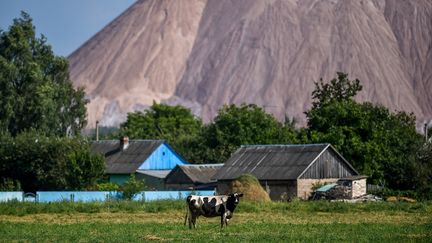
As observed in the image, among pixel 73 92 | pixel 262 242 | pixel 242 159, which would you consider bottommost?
pixel 262 242

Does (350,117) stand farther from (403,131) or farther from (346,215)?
(346,215)

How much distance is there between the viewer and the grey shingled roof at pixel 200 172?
67.8 meters

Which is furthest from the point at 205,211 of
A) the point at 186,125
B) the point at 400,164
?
the point at 186,125

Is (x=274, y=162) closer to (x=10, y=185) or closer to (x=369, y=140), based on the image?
(x=369, y=140)

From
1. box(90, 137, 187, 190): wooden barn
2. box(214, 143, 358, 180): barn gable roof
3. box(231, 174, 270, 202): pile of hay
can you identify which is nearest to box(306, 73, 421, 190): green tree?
box(214, 143, 358, 180): barn gable roof

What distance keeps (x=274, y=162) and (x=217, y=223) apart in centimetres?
2708

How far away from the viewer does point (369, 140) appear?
7025 cm

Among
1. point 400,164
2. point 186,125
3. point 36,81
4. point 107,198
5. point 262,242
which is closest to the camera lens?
point 262,242

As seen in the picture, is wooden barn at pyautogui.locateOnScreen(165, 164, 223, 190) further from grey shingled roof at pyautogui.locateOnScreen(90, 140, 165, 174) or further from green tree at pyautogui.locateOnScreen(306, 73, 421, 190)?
green tree at pyautogui.locateOnScreen(306, 73, 421, 190)

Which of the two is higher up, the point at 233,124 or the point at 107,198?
the point at 233,124

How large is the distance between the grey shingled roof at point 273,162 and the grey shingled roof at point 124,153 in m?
11.6

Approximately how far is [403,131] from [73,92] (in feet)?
97.7

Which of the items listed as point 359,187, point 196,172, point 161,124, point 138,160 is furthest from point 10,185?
point 161,124

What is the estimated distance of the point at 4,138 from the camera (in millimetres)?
69562
